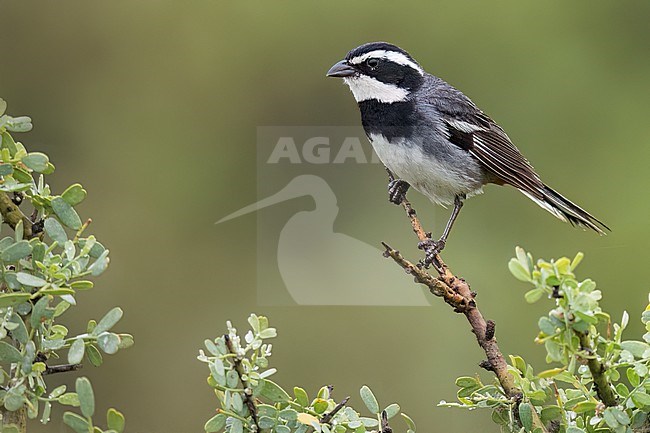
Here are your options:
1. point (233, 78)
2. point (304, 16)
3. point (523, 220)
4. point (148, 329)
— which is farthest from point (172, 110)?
point (523, 220)

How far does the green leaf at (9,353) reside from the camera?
2.25 feet

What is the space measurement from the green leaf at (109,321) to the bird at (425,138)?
1141mm

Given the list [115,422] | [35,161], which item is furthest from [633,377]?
[35,161]

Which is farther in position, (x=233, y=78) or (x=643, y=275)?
(x=233, y=78)

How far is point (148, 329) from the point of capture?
2.69 meters

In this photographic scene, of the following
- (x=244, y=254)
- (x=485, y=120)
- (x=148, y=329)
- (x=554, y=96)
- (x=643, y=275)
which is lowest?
(x=148, y=329)

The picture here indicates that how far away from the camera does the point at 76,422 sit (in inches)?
25.8

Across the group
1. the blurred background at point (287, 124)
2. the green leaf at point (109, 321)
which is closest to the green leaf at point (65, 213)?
the green leaf at point (109, 321)

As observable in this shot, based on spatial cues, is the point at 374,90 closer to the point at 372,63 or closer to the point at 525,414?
the point at 372,63

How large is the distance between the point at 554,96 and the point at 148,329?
1380mm

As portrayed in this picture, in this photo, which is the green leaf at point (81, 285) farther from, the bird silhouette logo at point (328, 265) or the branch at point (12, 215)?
the bird silhouette logo at point (328, 265)

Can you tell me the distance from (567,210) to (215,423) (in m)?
1.14

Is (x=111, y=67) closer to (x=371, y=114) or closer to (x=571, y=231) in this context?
(x=371, y=114)

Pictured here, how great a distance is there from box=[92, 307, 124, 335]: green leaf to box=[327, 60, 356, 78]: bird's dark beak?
119cm
